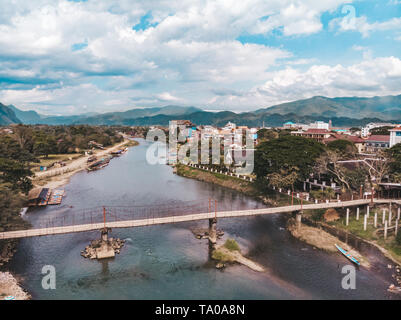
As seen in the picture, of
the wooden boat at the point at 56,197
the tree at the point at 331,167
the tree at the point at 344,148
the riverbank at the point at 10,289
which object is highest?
Answer: the tree at the point at 344,148

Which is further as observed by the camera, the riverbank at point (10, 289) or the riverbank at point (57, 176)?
the riverbank at point (57, 176)

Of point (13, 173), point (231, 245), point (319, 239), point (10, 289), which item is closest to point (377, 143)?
point (319, 239)

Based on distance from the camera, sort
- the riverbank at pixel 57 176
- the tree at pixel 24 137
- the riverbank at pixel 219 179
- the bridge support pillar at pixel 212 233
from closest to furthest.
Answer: the bridge support pillar at pixel 212 233 < the riverbank at pixel 219 179 < the riverbank at pixel 57 176 < the tree at pixel 24 137

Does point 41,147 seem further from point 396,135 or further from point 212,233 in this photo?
point 396,135

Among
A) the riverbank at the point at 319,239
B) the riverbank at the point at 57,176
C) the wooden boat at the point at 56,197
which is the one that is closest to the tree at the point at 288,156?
the riverbank at the point at 319,239

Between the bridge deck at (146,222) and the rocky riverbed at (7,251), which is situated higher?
the bridge deck at (146,222)

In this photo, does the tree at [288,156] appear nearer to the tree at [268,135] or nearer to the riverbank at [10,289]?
the riverbank at [10,289]

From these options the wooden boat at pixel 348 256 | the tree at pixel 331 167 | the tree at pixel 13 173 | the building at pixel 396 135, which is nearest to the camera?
the wooden boat at pixel 348 256

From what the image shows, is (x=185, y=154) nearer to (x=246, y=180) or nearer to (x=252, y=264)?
(x=246, y=180)
